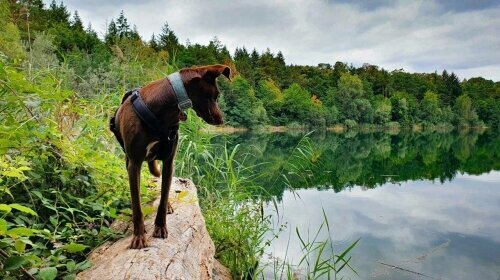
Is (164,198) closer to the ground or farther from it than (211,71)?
closer to the ground

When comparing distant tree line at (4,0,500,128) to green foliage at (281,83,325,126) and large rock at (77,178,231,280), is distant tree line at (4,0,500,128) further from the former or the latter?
large rock at (77,178,231,280)

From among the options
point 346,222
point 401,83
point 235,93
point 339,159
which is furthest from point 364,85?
point 346,222

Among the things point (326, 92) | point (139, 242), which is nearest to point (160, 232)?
point (139, 242)

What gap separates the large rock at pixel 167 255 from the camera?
7.90 feet

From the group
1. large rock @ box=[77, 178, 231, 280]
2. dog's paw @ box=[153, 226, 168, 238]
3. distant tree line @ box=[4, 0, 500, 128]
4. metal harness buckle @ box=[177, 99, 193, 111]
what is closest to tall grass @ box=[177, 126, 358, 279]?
large rock @ box=[77, 178, 231, 280]

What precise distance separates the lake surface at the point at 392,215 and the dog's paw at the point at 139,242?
3.01 meters

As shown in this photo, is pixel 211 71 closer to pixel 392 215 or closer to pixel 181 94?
pixel 181 94

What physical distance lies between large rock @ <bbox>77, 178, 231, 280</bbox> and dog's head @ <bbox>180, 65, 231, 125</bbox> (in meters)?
0.96

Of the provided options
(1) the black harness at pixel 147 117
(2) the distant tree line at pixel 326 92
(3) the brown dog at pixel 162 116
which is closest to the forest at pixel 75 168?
(3) the brown dog at pixel 162 116

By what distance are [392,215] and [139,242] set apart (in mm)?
16092

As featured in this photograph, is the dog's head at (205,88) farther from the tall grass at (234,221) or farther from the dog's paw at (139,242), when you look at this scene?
the tall grass at (234,221)

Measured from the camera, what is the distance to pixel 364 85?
123 meters

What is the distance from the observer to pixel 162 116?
251cm

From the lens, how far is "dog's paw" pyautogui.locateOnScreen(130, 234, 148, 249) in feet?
8.70
